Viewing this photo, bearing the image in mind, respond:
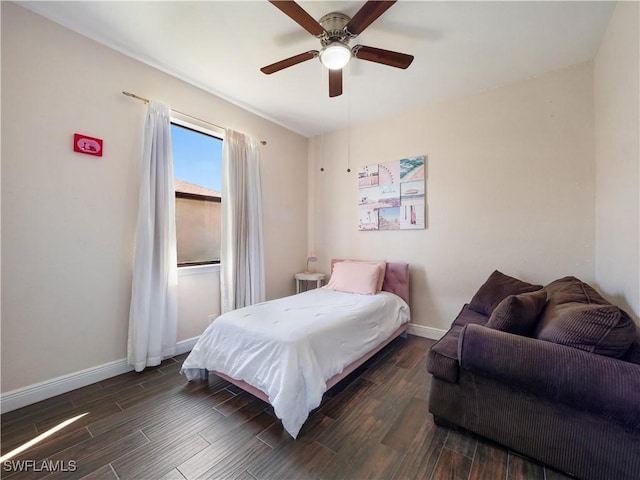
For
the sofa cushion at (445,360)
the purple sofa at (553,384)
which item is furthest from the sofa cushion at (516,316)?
the sofa cushion at (445,360)

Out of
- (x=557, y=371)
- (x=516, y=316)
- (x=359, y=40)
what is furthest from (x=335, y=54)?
(x=557, y=371)

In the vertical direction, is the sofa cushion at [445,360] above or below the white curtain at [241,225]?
below

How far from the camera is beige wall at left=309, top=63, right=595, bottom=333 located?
2447 mm

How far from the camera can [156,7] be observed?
Result: 1872 mm

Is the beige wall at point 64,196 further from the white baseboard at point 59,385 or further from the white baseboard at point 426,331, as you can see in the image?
the white baseboard at point 426,331

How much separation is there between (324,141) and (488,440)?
12.7 feet

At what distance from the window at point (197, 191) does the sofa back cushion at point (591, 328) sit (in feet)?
9.87

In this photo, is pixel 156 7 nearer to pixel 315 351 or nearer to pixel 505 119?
pixel 315 351

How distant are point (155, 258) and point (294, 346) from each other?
1.62 meters

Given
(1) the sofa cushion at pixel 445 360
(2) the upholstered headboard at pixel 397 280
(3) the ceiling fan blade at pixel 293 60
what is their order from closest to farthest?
(1) the sofa cushion at pixel 445 360
(3) the ceiling fan blade at pixel 293 60
(2) the upholstered headboard at pixel 397 280

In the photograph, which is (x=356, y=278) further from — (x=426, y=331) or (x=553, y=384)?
(x=553, y=384)

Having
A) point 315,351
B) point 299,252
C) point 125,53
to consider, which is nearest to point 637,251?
point 315,351

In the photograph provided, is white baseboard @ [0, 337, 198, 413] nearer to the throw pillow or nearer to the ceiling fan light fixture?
the ceiling fan light fixture

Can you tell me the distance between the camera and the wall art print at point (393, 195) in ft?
10.6
